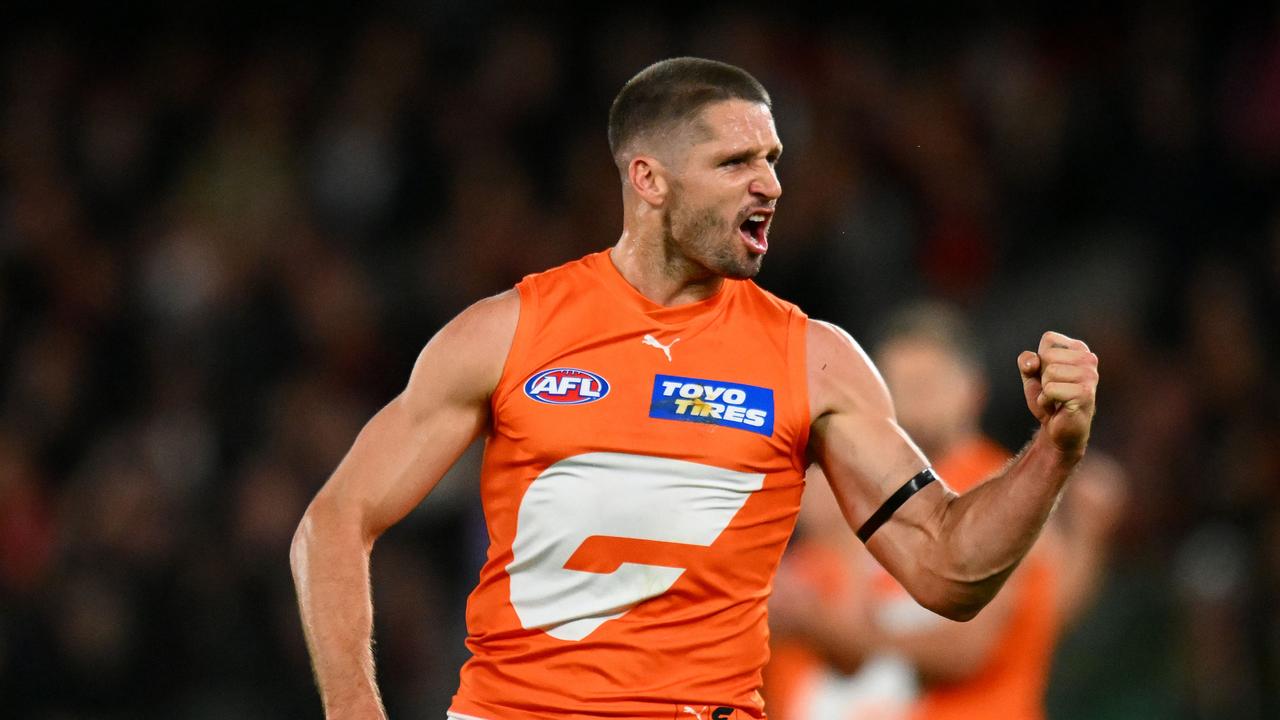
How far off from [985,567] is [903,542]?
0.64 ft

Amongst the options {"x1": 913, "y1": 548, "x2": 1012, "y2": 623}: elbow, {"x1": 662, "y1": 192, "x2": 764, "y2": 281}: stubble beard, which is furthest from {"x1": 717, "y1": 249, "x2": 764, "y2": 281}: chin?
{"x1": 913, "y1": 548, "x2": 1012, "y2": 623}: elbow

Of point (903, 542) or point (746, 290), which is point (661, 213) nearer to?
point (746, 290)

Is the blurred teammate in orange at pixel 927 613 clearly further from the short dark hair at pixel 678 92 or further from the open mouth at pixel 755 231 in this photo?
the short dark hair at pixel 678 92

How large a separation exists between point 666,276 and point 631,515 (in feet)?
1.95

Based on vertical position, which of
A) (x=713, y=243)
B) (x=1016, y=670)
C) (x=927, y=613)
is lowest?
(x=1016, y=670)

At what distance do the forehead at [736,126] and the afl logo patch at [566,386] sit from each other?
568 millimetres

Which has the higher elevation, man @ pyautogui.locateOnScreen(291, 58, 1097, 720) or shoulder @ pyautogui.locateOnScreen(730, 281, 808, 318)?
shoulder @ pyautogui.locateOnScreen(730, 281, 808, 318)

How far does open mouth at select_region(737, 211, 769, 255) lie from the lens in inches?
143

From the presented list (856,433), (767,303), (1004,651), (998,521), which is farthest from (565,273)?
(1004,651)

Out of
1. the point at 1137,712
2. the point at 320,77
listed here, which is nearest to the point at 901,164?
the point at 1137,712

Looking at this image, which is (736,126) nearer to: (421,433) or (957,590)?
(421,433)

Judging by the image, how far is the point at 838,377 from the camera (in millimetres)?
3645

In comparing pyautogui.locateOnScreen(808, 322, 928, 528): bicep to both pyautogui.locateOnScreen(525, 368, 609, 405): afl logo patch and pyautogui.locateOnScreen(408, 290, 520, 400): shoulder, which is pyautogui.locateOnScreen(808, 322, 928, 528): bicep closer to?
pyautogui.locateOnScreen(525, 368, 609, 405): afl logo patch

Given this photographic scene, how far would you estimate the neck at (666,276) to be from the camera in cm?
376
